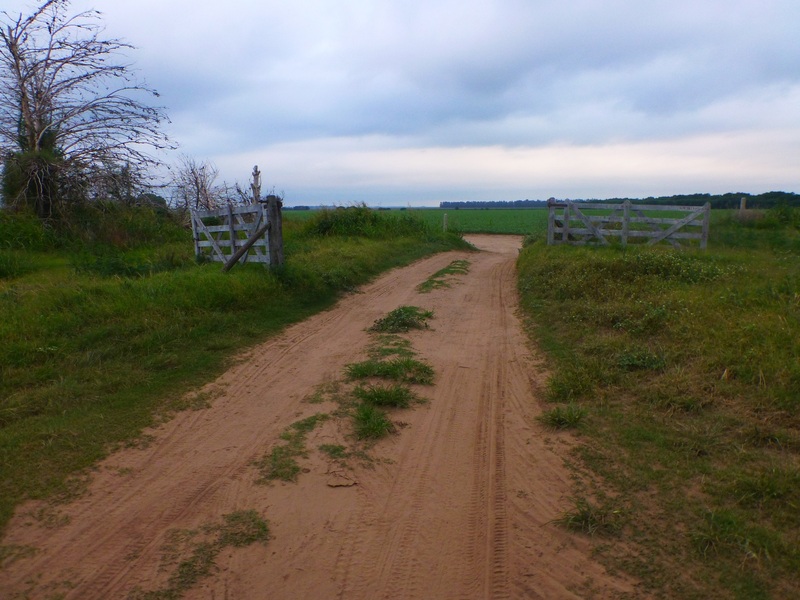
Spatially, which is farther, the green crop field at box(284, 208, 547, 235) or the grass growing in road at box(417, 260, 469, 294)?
the green crop field at box(284, 208, 547, 235)

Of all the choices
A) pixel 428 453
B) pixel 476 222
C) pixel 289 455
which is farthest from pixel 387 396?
pixel 476 222

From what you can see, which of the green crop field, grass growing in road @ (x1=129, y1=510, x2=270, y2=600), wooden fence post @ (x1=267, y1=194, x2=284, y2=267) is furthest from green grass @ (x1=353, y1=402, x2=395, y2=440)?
the green crop field

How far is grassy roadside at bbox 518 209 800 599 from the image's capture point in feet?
11.3

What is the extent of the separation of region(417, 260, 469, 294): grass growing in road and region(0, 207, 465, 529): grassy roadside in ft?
5.32

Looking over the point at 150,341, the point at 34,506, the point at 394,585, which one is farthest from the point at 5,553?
the point at 150,341

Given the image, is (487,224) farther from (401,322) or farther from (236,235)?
(401,322)

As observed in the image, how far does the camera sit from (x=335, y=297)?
11953 mm

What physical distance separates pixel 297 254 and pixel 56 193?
233 inches

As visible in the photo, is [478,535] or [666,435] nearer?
[478,535]

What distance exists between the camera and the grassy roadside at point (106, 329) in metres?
5.01

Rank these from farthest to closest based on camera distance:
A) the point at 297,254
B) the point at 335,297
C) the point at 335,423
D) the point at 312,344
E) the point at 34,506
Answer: the point at 297,254 → the point at 335,297 → the point at 312,344 → the point at 335,423 → the point at 34,506

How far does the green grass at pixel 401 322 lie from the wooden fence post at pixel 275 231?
2.94 meters

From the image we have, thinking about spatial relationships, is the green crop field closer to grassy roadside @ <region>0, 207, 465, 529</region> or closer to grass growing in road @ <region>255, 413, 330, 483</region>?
grassy roadside @ <region>0, 207, 465, 529</region>

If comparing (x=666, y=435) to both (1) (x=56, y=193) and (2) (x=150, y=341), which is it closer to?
(2) (x=150, y=341)
